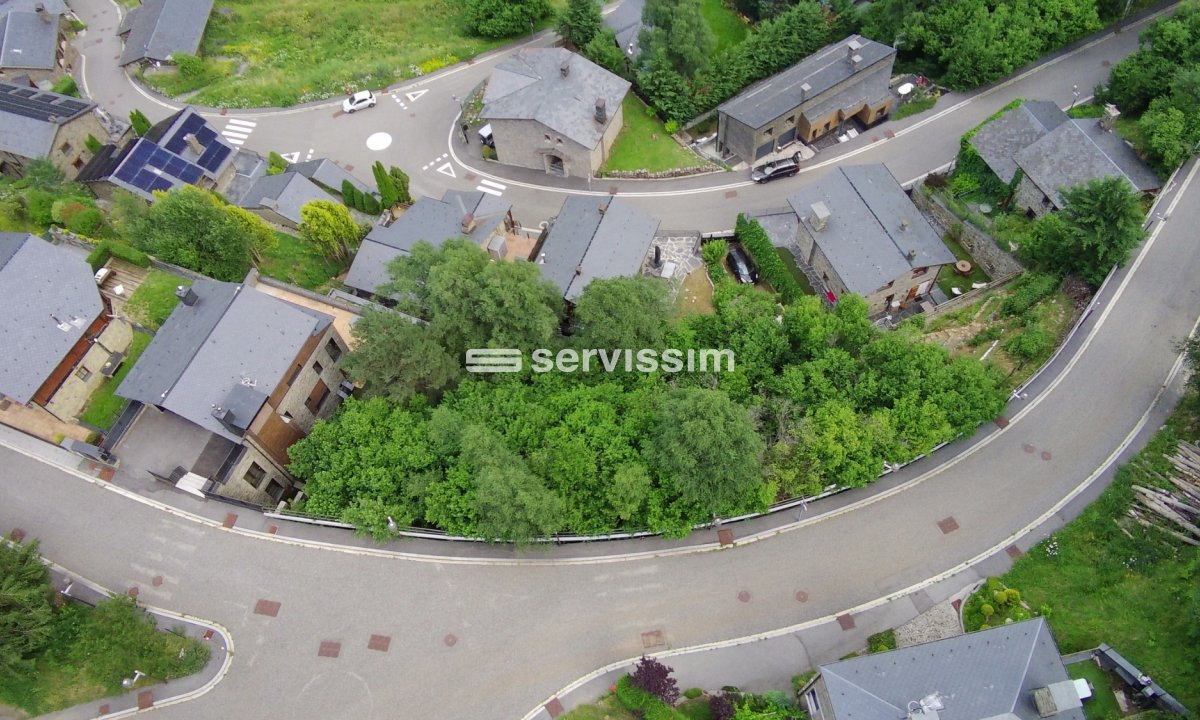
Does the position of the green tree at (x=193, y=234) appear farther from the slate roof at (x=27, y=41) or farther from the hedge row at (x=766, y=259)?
the slate roof at (x=27, y=41)

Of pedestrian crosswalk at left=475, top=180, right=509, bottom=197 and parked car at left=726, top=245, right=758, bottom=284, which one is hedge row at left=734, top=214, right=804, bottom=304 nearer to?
parked car at left=726, top=245, right=758, bottom=284

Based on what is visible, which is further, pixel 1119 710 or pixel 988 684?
pixel 1119 710

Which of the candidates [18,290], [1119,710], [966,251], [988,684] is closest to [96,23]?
[18,290]

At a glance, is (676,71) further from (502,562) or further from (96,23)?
(96,23)

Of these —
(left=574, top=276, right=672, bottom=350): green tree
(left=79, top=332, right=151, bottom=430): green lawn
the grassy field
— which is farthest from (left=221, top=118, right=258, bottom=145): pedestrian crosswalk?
(left=574, top=276, right=672, bottom=350): green tree

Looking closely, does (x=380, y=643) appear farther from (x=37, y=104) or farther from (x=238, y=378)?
(x=37, y=104)

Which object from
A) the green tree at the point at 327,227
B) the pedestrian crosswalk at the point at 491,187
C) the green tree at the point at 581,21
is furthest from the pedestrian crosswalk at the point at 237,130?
the green tree at the point at 581,21

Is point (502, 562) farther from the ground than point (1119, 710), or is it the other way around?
point (1119, 710)
